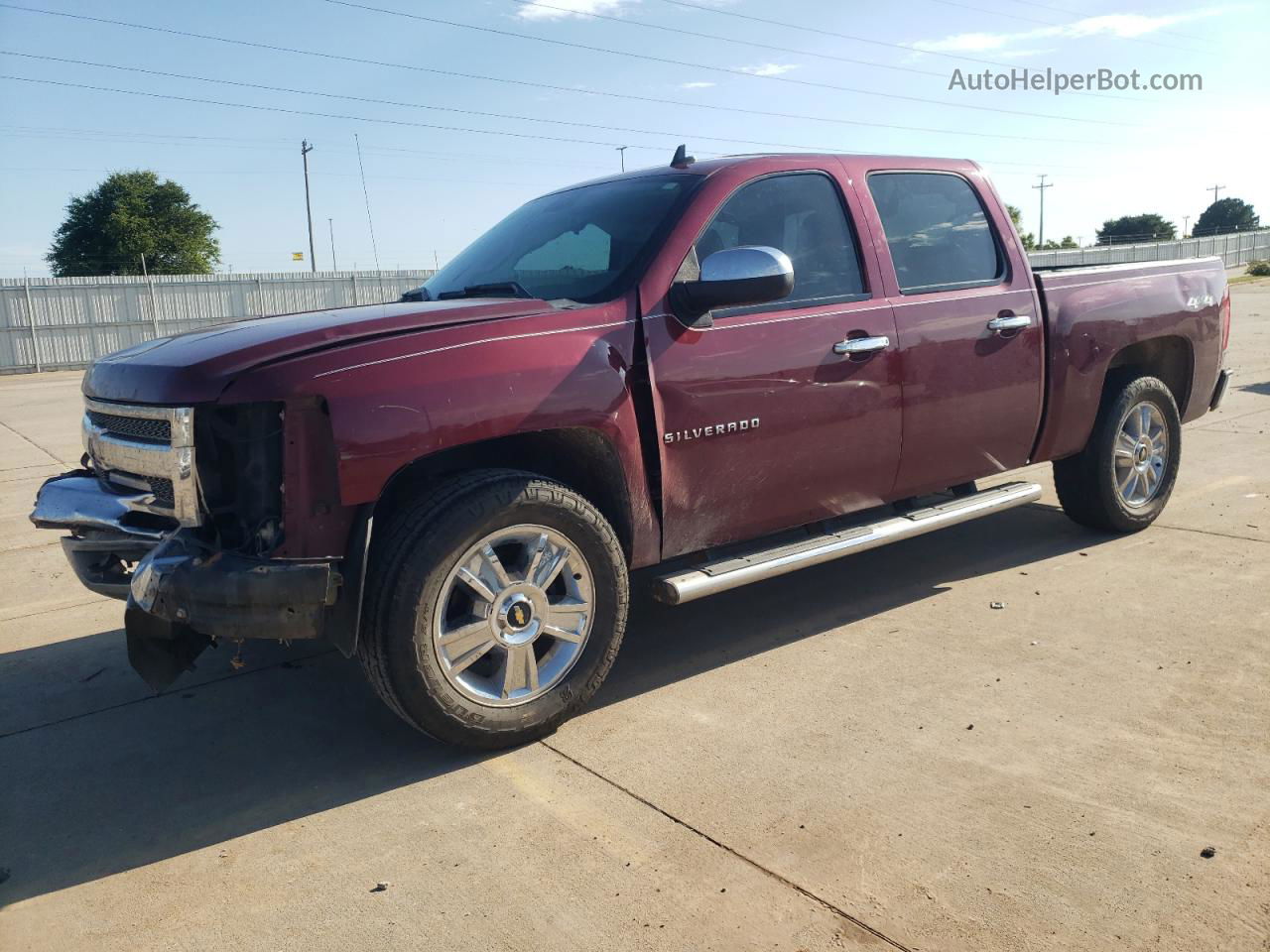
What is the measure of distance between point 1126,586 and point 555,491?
2.99 m

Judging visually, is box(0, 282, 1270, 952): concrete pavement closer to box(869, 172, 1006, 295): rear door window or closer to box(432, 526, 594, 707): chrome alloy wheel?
box(432, 526, 594, 707): chrome alloy wheel

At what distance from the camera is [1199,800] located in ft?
9.91

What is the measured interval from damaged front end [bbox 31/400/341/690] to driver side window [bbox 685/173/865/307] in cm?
192

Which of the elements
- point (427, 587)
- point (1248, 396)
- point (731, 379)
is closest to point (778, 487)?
point (731, 379)

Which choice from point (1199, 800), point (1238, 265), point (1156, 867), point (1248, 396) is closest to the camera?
point (1156, 867)

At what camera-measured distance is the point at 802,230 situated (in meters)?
4.42

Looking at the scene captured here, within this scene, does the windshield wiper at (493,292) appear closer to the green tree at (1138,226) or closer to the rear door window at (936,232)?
the rear door window at (936,232)

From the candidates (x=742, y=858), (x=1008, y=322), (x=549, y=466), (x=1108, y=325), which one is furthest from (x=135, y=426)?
(x=1108, y=325)

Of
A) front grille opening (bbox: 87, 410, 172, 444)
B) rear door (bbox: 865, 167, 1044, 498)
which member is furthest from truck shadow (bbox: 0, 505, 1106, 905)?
front grille opening (bbox: 87, 410, 172, 444)

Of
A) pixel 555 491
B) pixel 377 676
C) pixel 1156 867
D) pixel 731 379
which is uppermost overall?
pixel 731 379

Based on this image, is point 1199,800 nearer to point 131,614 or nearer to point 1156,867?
point 1156,867

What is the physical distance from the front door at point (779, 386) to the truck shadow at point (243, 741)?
63cm

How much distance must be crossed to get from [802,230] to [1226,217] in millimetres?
106289

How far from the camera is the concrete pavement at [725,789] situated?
8.52 feet
